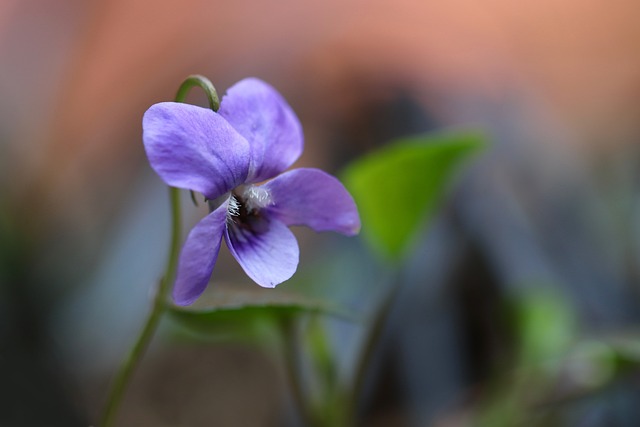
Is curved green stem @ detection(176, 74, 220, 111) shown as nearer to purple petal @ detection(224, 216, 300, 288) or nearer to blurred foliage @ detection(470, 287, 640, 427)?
purple petal @ detection(224, 216, 300, 288)

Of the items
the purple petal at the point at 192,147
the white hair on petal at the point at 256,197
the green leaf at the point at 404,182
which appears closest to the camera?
the purple petal at the point at 192,147

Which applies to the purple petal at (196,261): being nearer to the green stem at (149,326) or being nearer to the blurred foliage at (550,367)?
the green stem at (149,326)

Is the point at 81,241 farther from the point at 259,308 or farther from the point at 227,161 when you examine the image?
the point at 227,161

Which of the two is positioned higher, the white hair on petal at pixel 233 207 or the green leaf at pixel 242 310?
the white hair on petal at pixel 233 207

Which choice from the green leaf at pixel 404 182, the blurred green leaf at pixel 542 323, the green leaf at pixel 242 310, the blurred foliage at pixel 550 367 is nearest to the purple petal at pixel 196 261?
the green leaf at pixel 242 310

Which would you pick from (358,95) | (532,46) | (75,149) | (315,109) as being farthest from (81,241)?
(532,46)

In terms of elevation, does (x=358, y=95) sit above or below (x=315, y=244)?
above
